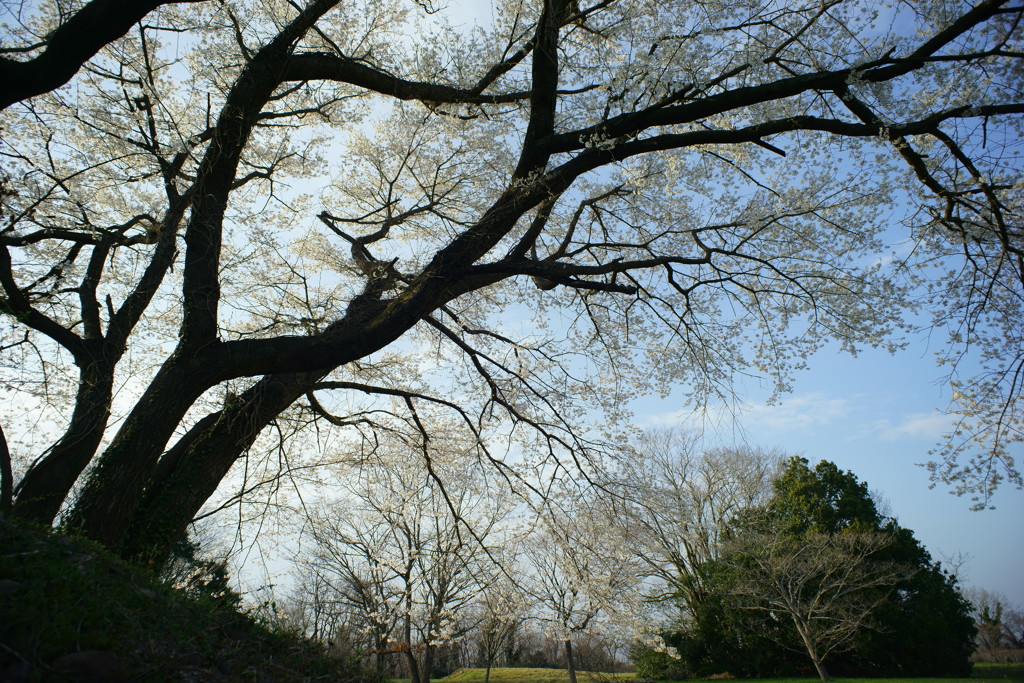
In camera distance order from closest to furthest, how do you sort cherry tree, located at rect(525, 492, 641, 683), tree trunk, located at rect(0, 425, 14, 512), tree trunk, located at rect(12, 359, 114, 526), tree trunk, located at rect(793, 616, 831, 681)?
1. tree trunk, located at rect(0, 425, 14, 512)
2. tree trunk, located at rect(12, 359, 114, 526)
3. tree trunk, located at rect(793, 616, 831, 681)
4. cherry tree, located at rect(525, 492, 641, 683)

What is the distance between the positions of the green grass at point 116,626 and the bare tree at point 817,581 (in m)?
16.5

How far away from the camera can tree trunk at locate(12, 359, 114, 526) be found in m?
4.17

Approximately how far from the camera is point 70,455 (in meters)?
4.61

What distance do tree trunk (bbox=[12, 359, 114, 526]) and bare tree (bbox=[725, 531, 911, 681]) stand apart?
16.9 metres

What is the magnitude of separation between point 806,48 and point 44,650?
7.23m

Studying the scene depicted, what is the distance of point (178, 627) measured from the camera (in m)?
2.48

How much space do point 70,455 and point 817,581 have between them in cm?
1953

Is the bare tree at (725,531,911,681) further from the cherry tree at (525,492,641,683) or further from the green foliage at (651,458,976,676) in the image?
the cherry tree at (525,492,641,683)

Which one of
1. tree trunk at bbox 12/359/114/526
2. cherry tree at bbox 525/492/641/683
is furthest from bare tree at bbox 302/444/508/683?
tree trunk at bbox 12/359/114/526

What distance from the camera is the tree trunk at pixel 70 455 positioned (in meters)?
4.17

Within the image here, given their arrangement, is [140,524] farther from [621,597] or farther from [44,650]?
[621,597]

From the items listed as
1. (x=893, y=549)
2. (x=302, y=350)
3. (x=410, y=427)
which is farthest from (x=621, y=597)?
(x=302, y=350)

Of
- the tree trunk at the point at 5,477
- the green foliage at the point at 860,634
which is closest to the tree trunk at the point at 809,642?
the green foliage at the point at 860,634

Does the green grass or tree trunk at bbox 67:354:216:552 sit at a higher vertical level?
tree trunk at bbox 67:354:216:552
